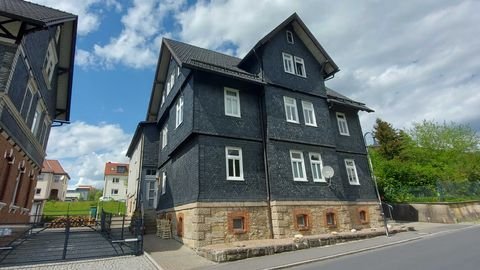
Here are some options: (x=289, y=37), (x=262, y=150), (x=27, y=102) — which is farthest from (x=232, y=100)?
(x=27, y=102)

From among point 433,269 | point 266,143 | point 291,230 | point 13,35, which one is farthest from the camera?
point 266,143

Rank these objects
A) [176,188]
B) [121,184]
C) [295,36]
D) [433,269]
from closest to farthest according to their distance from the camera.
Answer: [433,269], [176,188], [295,36], [121,184]

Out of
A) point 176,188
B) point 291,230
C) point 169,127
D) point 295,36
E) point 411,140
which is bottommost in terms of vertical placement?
point 291,230

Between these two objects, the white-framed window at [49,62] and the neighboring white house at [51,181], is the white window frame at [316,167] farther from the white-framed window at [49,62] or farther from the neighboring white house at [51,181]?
the neighboring white house at [51,181]

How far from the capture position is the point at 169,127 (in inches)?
737

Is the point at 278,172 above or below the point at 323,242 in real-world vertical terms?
above

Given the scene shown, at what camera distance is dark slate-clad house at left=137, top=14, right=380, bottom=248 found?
1275 centimetres

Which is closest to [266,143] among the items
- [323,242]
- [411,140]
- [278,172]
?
[278,172]

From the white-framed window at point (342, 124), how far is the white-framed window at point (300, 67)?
4.50 meters

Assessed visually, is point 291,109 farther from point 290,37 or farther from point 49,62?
point 49,62

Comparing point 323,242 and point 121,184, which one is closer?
point 323,242

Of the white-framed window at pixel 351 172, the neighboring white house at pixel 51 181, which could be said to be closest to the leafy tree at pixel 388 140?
the white-framed window at pixel 351 172

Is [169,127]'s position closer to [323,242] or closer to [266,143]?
[266,143]

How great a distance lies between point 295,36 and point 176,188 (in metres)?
13.0
